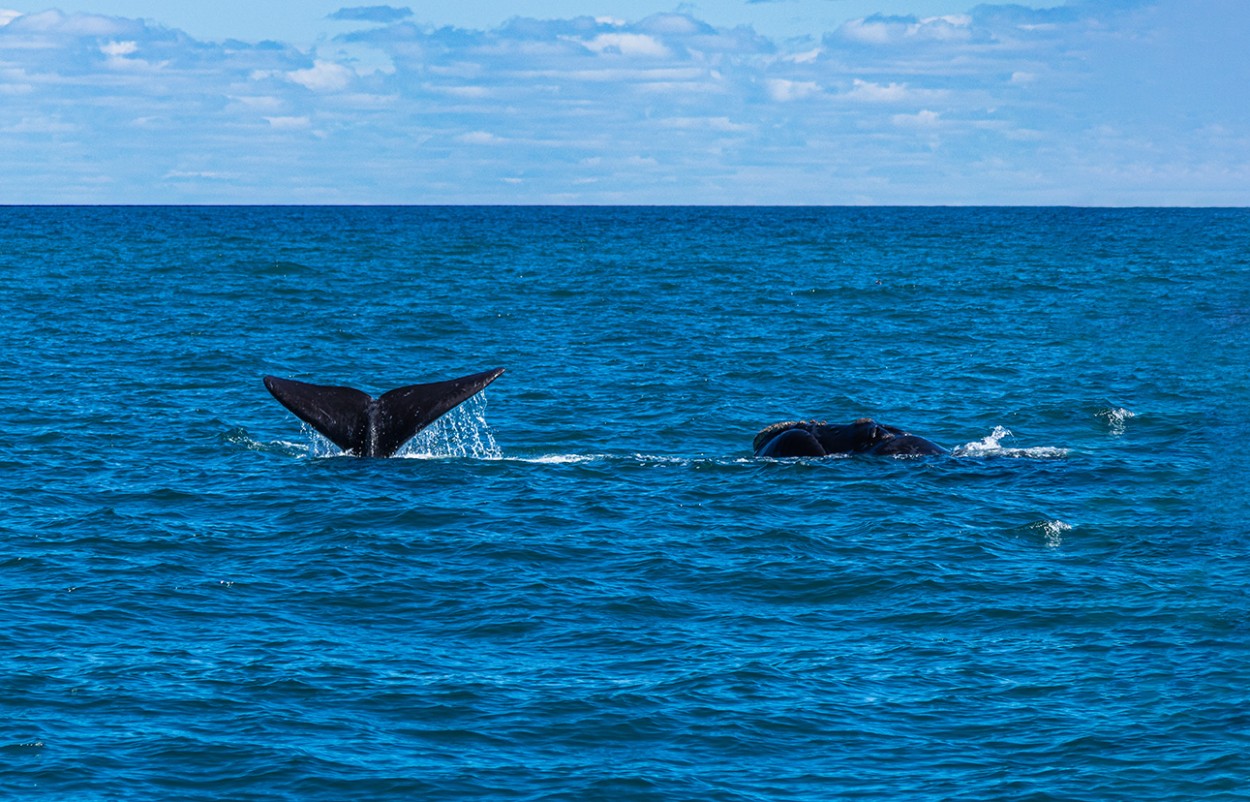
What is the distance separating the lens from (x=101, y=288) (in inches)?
2736

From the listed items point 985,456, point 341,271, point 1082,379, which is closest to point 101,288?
point 341,271

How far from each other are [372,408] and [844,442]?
8.11 m

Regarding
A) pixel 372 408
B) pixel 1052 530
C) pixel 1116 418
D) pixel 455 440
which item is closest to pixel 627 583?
pixel 1052 530

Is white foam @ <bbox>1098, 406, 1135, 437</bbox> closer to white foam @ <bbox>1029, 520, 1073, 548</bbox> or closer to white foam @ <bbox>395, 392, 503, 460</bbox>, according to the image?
white foam @ <bbox>1029, 520, 1073, 548</bbox>

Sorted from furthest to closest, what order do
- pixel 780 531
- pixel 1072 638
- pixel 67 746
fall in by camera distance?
pixel 780 531
pixel 1072 638
pixel 67 746

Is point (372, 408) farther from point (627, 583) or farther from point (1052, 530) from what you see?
point (1052, 530)

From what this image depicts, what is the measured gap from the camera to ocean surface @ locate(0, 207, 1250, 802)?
13.3m

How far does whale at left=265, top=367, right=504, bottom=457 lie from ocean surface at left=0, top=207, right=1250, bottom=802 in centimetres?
55

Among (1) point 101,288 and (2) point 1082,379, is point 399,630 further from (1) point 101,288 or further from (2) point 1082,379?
(1) point 101,288

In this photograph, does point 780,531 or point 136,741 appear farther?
point 780,531

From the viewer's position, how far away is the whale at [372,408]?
2488cm

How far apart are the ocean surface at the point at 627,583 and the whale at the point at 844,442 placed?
0.50 metres

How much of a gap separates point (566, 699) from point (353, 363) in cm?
2930

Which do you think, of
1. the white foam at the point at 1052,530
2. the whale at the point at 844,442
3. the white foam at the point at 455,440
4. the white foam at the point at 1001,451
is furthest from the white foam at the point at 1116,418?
the white foam at the point at 455,440
